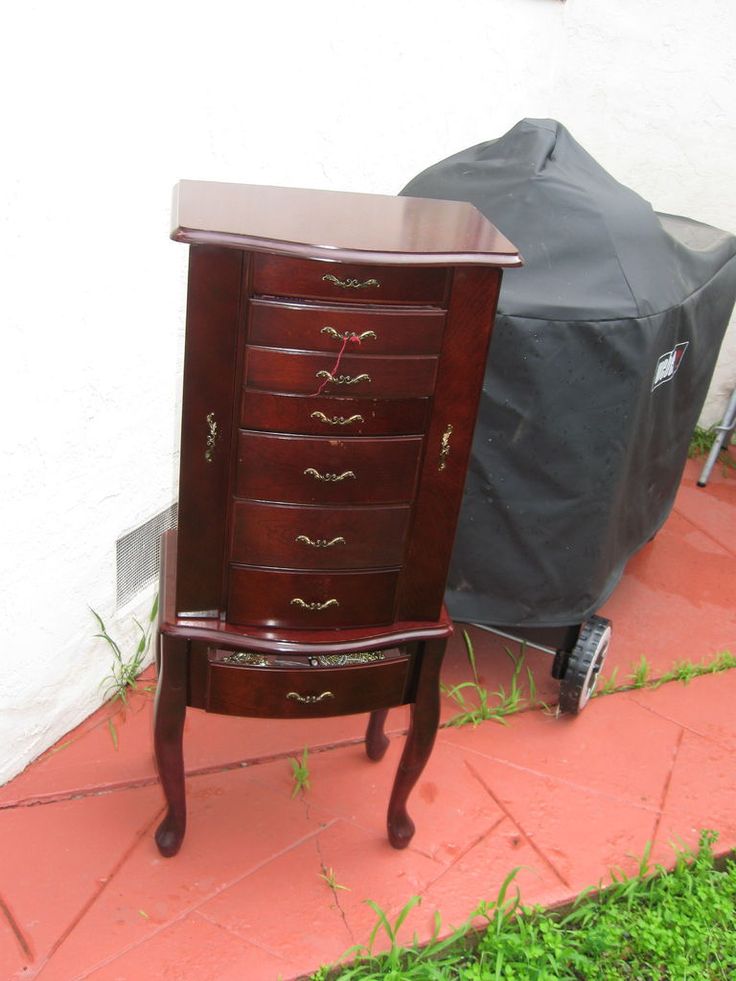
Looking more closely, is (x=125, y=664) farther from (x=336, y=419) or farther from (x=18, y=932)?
(x=336, y=419)

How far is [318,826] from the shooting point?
2.39m

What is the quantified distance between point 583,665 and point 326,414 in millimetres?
1373

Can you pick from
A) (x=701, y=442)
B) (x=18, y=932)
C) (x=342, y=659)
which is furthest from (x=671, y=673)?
(x=18, y=932)

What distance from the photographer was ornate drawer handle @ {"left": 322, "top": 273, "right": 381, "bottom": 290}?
162 cm

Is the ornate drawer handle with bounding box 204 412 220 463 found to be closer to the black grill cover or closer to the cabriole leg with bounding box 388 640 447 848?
the cabriole leg with bounding box 388 640 447 848

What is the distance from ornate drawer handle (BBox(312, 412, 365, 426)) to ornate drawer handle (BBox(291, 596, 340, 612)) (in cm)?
40

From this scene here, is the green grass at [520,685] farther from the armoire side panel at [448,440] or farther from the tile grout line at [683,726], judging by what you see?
the armoire side panel at [448,440]

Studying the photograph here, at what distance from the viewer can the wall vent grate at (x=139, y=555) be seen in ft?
8.67

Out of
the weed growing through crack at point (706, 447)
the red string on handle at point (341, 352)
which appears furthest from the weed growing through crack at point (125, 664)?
the weed growing through crack at point (706, 447)

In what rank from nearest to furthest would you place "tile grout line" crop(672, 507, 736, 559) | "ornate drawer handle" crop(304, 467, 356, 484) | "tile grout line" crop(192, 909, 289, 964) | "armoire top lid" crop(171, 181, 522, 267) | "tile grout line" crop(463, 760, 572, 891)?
"armoire top lid" crop(171, 181, 522, 267) < "ornate drawer handle" crop(304, 467, 356, 484) < "tile grout line" crop(192, 909, 289, 964) < "tile grout line" crop(463, 760, 572, 891) < "tile grout line" crop(672, 507, 736, 559)

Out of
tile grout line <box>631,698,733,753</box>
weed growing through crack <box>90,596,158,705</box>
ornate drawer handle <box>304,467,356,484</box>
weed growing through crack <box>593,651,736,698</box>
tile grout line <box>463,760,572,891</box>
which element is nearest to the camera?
ornate drawer handle <box>304,467,356,484</box>

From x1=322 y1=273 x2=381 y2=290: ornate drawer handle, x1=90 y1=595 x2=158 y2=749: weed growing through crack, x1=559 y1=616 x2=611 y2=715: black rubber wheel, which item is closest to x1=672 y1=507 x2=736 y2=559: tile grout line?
x1=559 y1=616 x2=611 y2=715: black rubber wheel

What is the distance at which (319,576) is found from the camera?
192 cm

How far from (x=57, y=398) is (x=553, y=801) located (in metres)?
1.64
